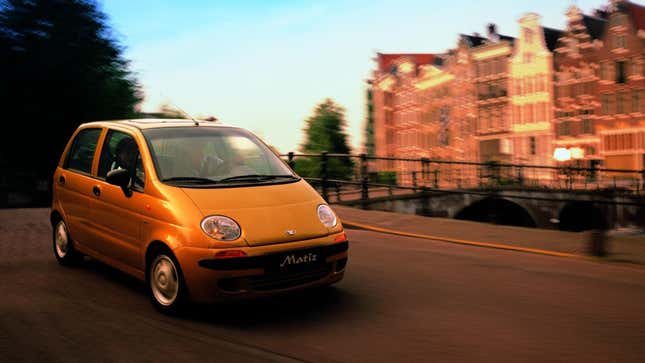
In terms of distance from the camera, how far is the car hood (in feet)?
15.9

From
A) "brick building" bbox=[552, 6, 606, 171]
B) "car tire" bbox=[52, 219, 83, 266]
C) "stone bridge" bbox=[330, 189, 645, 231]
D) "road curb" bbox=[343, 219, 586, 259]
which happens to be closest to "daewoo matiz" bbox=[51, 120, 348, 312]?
"car tire" bbox=[52, 219, 83, 266]

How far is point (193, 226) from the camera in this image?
480cm

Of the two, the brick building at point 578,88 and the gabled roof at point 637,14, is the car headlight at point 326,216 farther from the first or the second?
the gabled roof at point 637,14

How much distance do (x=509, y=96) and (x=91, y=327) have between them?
186ft

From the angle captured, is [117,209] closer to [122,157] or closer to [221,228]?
[122,157]

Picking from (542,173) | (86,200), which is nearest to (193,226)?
(86,200)

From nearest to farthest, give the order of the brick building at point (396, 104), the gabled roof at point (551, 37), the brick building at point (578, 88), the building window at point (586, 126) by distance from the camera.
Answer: the brick building at point (578, 88)
the building window at point (586, 126)
the gabled roof at point (551, 37)
the brick building at point (396, 104)

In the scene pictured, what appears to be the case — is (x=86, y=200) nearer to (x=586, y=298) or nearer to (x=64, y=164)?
(x=64, y=164)

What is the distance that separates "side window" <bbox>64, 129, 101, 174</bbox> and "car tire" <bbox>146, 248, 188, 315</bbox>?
5.27 ft

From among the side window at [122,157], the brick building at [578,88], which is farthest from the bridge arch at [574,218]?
the side window at [122,157]

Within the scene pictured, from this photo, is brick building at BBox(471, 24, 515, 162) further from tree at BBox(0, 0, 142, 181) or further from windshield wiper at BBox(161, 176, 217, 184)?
windshield wiper at BBox(161, 176, 217, 184)

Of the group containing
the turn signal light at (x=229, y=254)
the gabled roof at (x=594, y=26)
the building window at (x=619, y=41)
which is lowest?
the turn signal light at (x=229, y=254)

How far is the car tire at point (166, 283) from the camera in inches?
193

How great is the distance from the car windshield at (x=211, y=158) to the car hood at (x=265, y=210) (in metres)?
0.23
